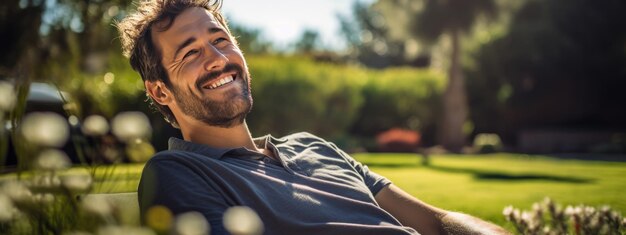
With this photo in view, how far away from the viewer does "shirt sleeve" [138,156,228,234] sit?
70.4 inches

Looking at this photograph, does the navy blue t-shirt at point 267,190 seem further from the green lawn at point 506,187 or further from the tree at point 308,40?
the tree at point 308,40

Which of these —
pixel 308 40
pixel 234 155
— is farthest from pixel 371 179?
pixel 308 40

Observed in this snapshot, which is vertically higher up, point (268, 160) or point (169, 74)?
point (169, 74)

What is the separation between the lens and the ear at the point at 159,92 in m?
2.50

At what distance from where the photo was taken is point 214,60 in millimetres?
2395

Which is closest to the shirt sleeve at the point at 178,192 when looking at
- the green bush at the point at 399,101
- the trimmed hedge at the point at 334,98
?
the trimmed hedge at the point at 334,98

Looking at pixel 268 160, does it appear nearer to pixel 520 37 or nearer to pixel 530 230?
pixel 530 230

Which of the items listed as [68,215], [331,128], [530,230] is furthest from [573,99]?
[68,215]

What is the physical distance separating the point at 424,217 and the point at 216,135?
902 mm

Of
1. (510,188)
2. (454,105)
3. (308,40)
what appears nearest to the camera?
(510,188)

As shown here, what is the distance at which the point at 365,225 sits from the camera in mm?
2074

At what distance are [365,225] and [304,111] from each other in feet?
55.8

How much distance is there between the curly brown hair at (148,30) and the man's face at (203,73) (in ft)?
0.08

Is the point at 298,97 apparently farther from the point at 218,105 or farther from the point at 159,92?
the point at 218,105
